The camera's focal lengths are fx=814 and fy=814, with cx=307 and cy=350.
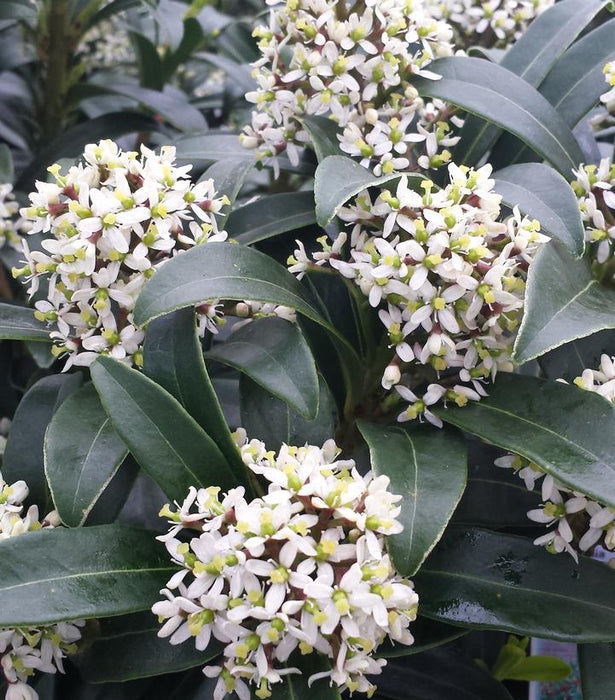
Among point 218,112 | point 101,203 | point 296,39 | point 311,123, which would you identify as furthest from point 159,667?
point 218,112

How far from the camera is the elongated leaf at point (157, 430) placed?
881 millimetres

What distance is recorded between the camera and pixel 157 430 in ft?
2.94

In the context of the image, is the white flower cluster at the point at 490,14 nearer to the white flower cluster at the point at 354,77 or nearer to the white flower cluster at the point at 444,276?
the white flower cluster at the point at 354,77

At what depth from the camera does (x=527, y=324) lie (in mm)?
844

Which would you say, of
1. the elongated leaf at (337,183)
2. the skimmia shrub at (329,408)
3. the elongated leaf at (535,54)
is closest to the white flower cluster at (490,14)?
the elongated leaf at (535,54)

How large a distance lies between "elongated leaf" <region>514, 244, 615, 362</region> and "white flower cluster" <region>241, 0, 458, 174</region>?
0.27 m

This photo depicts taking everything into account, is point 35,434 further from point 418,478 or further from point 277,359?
point 418,478

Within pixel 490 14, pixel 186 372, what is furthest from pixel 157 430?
pixel 490 14

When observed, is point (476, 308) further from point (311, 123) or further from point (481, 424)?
point (311, 123)

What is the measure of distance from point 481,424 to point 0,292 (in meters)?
1.05

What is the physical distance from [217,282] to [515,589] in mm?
486

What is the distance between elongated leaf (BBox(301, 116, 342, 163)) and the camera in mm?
1078

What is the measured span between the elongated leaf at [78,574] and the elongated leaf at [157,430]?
76 mm

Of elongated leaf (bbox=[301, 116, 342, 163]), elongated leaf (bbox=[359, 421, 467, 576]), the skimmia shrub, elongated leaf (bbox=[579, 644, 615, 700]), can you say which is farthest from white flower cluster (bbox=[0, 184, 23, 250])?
elongated leaf (bbox=[579, 644, 615, 700])
